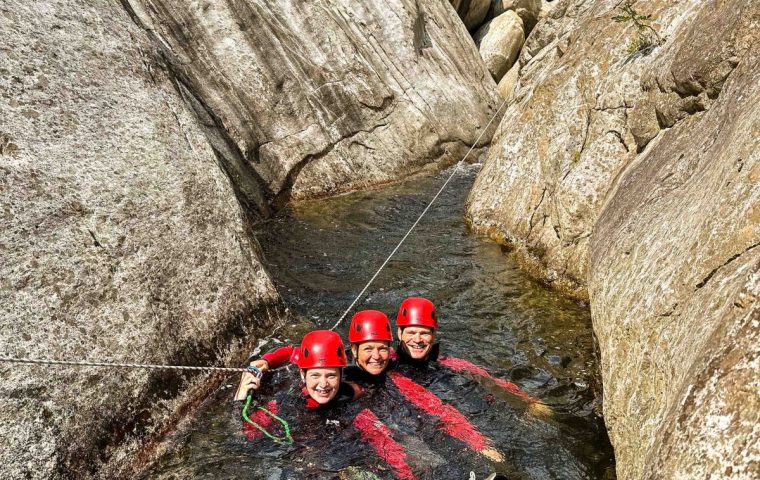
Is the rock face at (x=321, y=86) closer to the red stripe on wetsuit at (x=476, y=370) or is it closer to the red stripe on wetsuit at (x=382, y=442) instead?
the red stripe on wetsuit at (x=476, y=370)

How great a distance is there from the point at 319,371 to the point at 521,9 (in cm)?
2755

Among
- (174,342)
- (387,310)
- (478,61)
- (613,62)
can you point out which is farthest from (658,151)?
(478,61)

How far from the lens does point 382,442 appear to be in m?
6.84

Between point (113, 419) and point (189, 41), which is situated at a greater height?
point (189, 41)

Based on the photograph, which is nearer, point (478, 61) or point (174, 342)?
point (174, 342)

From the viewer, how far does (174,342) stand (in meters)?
7.33

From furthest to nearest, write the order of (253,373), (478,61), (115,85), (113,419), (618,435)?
(478,61)
(115,85)
(253,373)
(113,419)
(618,435)

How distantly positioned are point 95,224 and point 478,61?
19.0 metres

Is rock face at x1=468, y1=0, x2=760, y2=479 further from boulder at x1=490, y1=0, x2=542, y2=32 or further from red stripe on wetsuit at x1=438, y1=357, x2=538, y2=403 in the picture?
boulder at x1=490, y1=0, x2=542, y2=32

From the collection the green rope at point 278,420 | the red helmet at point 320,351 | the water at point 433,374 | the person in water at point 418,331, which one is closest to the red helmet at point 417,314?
the person in water at point 418,331

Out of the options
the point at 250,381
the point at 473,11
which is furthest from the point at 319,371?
the point at 473,11

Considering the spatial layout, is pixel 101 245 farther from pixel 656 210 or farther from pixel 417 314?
pixel 656 210

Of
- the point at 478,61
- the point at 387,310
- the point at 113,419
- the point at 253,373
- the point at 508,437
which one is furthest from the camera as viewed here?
the point at 478,61

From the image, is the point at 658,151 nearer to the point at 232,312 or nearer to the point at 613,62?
the point at 613,62
